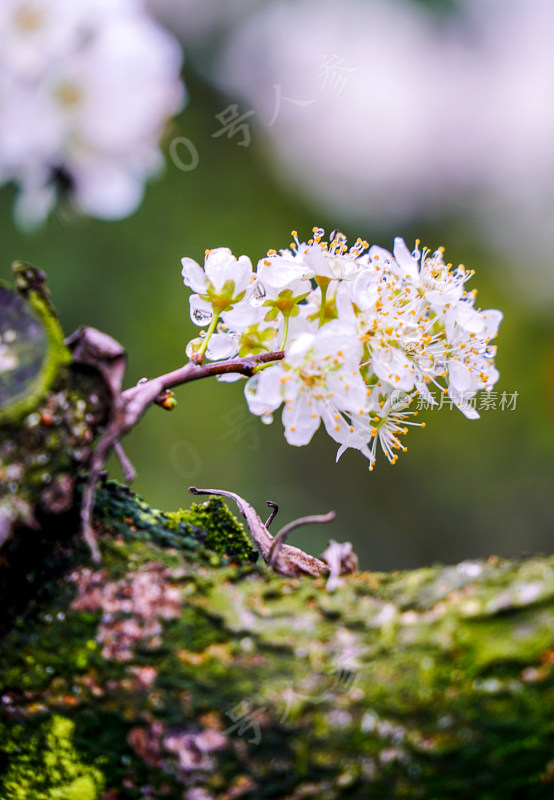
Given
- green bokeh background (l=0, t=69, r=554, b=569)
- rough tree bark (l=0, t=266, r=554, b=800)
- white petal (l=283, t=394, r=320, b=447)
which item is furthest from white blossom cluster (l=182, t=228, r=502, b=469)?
green bokeh background (l=0, t=69, r=554, b=569)

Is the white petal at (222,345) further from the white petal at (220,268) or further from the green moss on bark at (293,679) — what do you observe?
the green moss on bark at (293,679)

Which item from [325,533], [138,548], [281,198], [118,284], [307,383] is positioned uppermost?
[281,198]

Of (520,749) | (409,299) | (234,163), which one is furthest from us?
(234,163)

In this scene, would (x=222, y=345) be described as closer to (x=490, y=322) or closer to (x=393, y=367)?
(x=393, y=367)

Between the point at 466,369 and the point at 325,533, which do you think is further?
the point at 325,533

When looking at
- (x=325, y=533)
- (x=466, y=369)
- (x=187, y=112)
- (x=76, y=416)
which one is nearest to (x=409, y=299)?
(x=466, y=369)

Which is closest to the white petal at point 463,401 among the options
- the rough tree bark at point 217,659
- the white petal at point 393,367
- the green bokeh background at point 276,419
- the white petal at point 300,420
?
the white petal at point 393,367

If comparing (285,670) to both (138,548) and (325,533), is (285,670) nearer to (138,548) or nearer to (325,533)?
(138,548)
